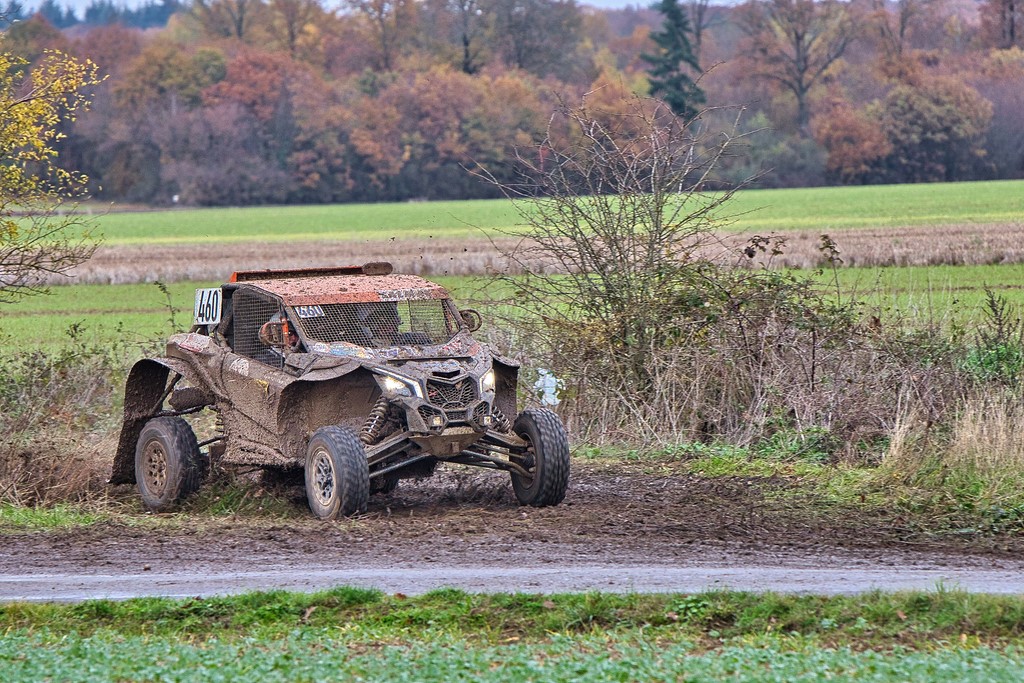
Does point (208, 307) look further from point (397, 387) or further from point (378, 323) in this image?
point (397, 387)

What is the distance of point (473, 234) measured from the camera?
204 feet

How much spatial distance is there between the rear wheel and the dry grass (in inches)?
268

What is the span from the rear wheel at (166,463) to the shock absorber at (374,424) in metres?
2.04

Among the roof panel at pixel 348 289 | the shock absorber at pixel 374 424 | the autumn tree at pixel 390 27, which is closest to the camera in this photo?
the shock absorber at pixel 374 424

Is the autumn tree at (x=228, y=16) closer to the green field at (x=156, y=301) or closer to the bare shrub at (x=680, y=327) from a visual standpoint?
the green field at (x=156, y=301)

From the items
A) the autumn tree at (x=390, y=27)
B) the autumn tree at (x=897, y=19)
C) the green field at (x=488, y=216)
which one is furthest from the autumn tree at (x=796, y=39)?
the autumn tree at (x=390, y=27)

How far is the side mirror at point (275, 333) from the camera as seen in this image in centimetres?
1227

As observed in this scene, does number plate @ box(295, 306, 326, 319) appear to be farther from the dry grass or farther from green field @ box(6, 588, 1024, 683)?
the dry grass

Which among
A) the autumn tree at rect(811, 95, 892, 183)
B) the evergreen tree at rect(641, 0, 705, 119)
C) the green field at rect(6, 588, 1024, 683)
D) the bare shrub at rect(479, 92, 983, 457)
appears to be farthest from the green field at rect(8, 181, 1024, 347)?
the evergreen tree at rect(641, 0, 705, 119)

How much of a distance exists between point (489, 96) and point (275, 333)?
268ft

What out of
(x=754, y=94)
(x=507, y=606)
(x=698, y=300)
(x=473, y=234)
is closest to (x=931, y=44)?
(x=754, y=94)

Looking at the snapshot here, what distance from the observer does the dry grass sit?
1339 inches

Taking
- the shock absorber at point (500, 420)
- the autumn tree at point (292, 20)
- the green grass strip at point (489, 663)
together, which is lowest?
the green grass strip at point (489, 663)

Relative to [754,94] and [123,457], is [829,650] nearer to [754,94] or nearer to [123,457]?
[123,457]
